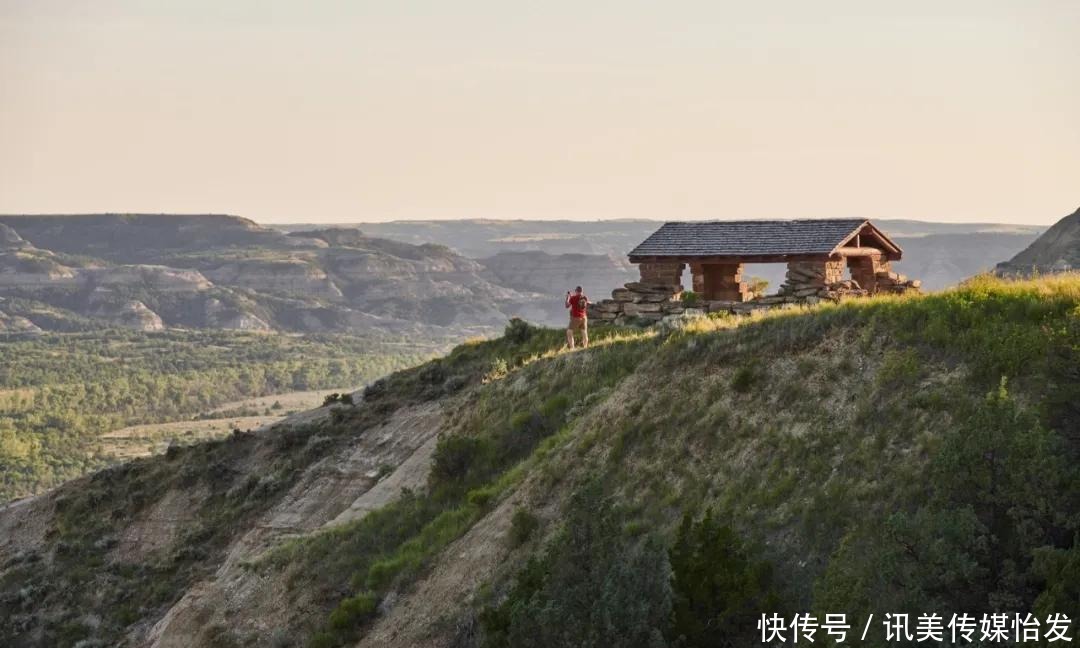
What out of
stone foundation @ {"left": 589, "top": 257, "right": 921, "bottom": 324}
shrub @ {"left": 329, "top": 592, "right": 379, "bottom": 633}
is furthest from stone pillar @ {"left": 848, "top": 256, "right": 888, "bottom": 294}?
shrub @ {"left": 329, "top": 592, "right": 379, "bottom": 633}

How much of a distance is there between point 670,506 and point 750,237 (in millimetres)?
16579

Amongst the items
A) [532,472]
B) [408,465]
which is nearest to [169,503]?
[408,465]

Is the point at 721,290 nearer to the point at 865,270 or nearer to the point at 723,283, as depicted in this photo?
the point at 723,283

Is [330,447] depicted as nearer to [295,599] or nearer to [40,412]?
[295,599]

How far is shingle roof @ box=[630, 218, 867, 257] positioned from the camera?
3706cm

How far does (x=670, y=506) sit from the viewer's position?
2295cm

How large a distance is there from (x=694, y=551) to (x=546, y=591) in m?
2.19

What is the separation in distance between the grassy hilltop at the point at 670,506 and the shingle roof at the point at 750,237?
3.25m

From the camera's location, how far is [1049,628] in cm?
1602

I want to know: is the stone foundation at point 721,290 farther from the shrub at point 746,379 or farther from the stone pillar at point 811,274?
the shrub at point 746,379

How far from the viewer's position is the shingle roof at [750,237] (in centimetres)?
3706

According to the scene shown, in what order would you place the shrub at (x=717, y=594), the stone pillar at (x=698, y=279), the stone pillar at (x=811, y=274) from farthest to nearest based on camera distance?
1. the stone pillar at (x=698, y=279)
2. the stone pillar at (x=811, y=274)
3. the shrub at (x=717, y=594)

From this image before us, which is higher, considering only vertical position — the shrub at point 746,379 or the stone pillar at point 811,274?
the stone pillar at point 811,274

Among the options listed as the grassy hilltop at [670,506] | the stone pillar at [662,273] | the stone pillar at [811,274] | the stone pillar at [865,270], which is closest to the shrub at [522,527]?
the grassy hilltop at [670,506]
